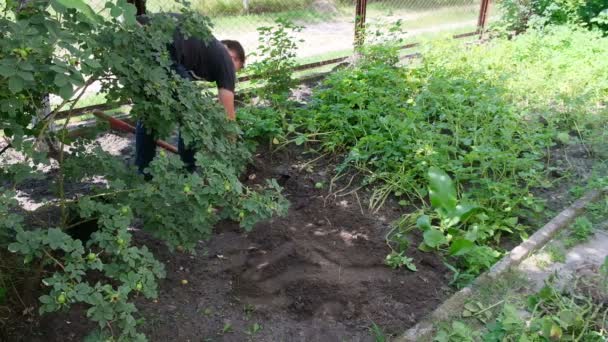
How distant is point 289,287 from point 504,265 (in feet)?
4.51

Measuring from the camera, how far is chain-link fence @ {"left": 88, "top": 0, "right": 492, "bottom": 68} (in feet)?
23.3

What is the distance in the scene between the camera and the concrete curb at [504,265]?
9.77 feet

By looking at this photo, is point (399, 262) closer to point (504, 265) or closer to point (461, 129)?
point (504, 265)

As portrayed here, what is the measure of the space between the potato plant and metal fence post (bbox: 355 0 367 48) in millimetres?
4542

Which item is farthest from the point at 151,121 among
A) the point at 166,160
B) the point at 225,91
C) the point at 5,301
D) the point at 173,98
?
the point at 225,91

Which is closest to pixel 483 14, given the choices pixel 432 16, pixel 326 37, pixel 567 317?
pixel 432 16

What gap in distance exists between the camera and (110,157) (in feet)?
9.78

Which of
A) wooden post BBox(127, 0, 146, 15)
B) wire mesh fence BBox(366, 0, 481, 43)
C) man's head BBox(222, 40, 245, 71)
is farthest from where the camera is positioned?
wire mesh fence BBox(366, 0, 481, 43)

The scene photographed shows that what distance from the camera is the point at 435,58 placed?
23.3ft

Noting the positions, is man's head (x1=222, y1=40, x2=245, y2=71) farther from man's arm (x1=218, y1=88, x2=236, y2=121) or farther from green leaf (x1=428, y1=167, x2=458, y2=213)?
green leaf (x1=428, y1=167, x2=458, y2=213)

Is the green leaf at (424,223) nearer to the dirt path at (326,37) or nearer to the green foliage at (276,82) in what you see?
the green foliage at (276,82)

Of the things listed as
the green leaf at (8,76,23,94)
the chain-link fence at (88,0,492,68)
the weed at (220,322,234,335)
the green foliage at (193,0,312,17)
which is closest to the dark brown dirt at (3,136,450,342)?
the weed at (220,322,234,335)

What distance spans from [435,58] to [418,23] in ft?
11.9

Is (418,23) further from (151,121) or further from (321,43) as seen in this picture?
(151,121)
